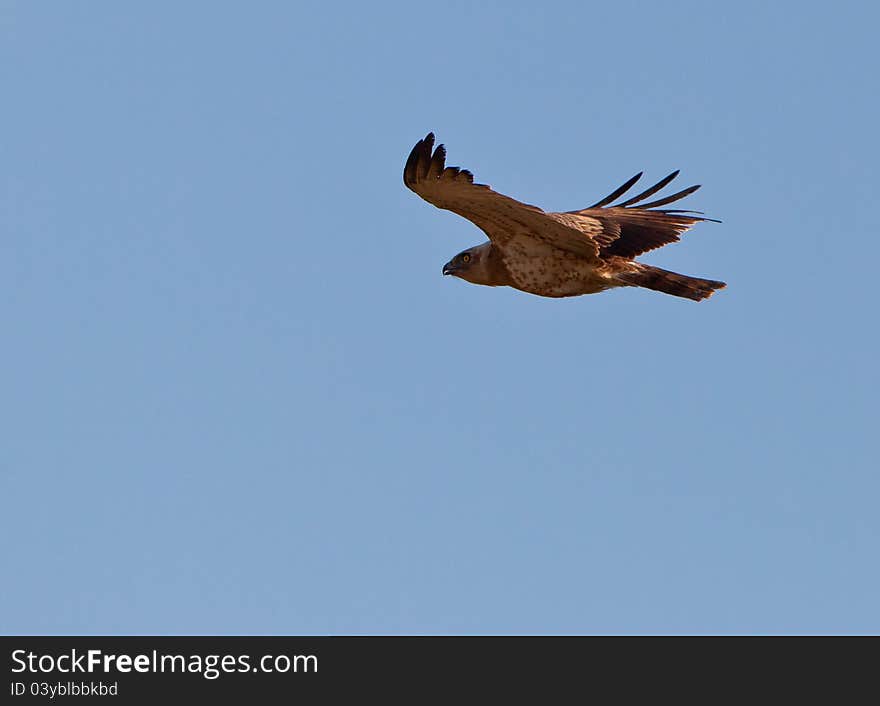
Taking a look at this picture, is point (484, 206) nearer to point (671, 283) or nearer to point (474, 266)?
point (474, 266)

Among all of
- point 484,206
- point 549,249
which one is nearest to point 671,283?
point 549,249

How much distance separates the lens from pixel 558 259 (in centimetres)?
1644

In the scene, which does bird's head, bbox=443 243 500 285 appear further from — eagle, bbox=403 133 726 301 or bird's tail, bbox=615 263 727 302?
bird's tail, bbox=615 263 727 302

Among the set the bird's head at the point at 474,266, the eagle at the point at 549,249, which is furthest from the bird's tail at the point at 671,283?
the bird's head at the point at 474,266

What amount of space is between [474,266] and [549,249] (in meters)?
0.99

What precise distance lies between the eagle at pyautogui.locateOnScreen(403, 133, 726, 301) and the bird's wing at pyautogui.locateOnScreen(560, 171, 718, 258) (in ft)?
0.05

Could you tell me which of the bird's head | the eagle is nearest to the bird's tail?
the eagle

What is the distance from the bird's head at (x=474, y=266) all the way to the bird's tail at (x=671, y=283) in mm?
1299

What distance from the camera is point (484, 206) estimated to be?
15.6 metres
